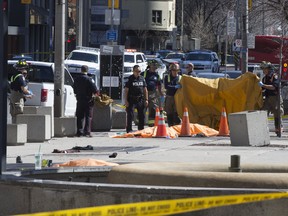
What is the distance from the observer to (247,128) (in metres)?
20.5

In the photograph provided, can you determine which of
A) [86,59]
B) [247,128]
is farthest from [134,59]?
[247,128]

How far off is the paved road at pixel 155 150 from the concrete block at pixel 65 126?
36 centimetres

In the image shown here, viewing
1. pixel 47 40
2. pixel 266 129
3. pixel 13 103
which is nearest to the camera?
pixel 266 129

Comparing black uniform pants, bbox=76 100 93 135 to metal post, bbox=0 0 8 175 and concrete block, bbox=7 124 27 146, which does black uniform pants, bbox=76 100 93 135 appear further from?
metal post, bbox=0 0 8 175

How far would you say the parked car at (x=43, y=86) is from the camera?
25.8 m

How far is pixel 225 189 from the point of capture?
30.0 ft

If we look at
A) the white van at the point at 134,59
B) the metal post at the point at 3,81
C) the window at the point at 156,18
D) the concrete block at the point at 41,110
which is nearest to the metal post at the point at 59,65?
the concrete block at the point at 41,110

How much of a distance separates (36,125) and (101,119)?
4661 mm

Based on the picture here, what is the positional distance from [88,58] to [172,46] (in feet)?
186

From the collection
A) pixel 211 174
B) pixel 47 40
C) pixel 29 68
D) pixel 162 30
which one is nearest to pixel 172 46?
pixel 162 30

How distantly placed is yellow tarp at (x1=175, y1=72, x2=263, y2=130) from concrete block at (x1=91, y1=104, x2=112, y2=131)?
81.3 inches

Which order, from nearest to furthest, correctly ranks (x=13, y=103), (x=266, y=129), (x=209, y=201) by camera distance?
(x=209, y=201) → (x=266, y=129) → (x=13, y=103)

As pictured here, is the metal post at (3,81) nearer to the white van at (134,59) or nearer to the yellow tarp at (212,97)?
the yellow tarp at (212,97)

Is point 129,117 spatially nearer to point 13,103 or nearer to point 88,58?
point 13,103
